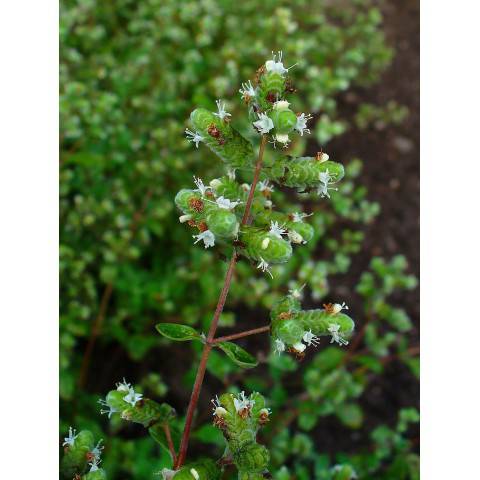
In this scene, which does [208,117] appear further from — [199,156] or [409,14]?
[409,14]

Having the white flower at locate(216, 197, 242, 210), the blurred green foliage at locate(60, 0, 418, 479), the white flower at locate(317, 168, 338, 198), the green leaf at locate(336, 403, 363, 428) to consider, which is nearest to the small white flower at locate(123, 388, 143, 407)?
the white flower at locate(216, 197, 242, 210)

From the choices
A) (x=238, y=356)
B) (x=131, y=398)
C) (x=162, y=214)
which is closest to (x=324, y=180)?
(x=238, y=356)

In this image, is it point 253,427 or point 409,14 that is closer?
point 253,427

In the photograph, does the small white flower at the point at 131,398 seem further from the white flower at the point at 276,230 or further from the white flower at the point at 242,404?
the white flower at the point at 276,230

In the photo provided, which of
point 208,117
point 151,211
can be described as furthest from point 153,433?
point 151,211

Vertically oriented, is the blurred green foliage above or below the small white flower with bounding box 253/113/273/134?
above

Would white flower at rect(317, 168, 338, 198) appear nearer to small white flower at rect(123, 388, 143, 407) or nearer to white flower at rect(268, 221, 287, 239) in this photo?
white flower at rect(268, 221, 287, 239)

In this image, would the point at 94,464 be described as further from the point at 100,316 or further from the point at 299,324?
the point at 100,316
